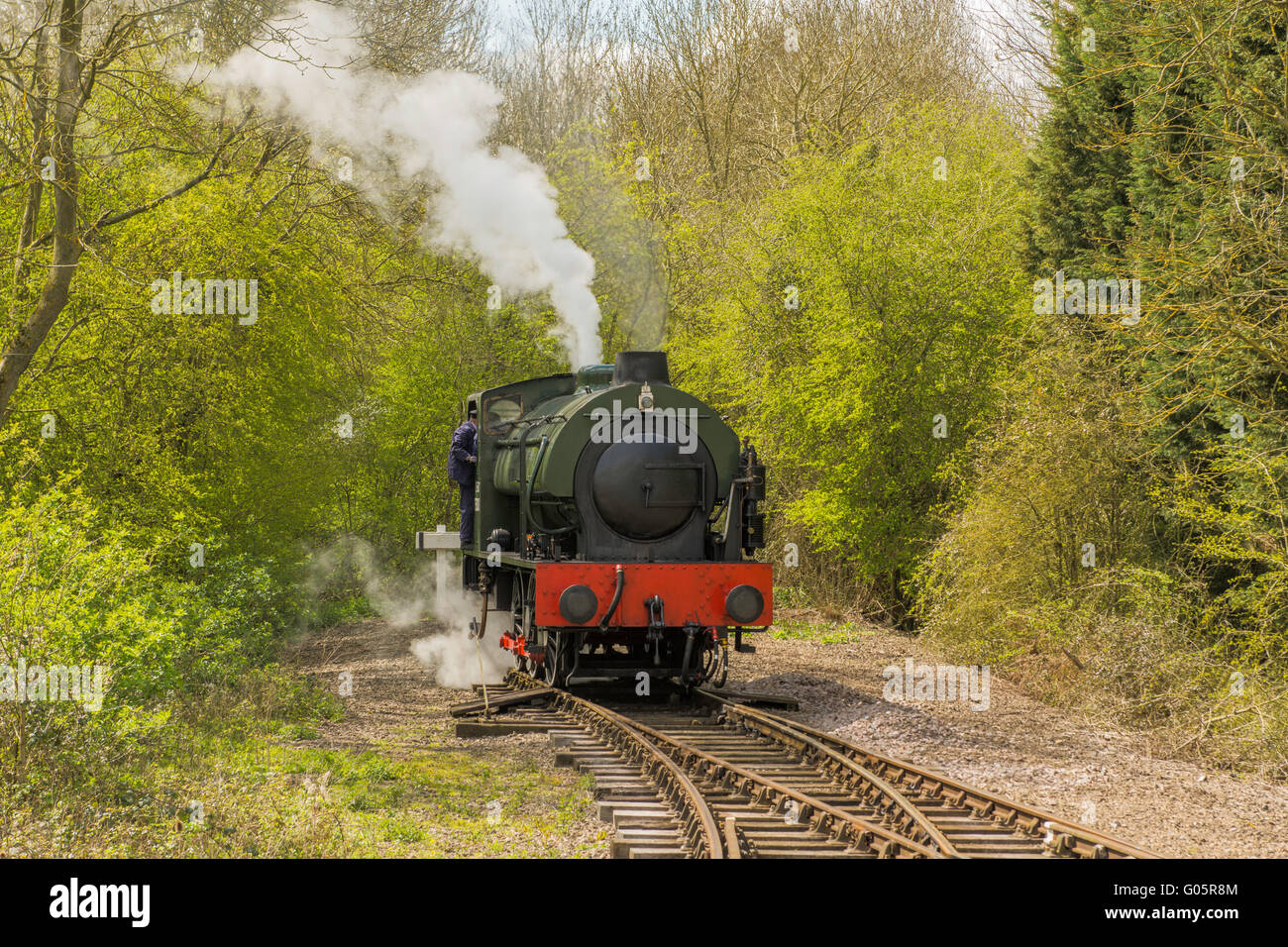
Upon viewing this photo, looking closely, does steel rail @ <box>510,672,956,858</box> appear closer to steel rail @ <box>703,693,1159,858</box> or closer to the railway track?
the railway track

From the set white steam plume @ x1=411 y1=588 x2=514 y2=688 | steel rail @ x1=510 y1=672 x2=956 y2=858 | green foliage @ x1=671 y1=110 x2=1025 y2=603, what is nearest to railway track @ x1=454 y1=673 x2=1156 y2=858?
steel rail @ x1=510 y1=672 x2=956 y2=858

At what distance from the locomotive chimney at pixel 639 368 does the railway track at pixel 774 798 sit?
3050 millimetres

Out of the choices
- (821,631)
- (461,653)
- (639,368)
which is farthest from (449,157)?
(821,631)

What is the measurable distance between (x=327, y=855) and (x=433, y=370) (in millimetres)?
15144

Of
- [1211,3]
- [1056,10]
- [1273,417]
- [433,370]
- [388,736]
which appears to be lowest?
[388,736]

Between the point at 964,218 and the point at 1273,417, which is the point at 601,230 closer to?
the point at 964,218

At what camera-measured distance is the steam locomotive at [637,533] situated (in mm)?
10164

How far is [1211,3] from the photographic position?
31.7 feet

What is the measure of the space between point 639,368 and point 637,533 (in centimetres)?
157

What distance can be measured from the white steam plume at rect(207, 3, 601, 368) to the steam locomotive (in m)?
2.74

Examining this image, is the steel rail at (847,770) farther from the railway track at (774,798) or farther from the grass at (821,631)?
the grass at (821,631)

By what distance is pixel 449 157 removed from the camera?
14219 millimetres

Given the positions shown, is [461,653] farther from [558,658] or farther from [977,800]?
[977,800]
